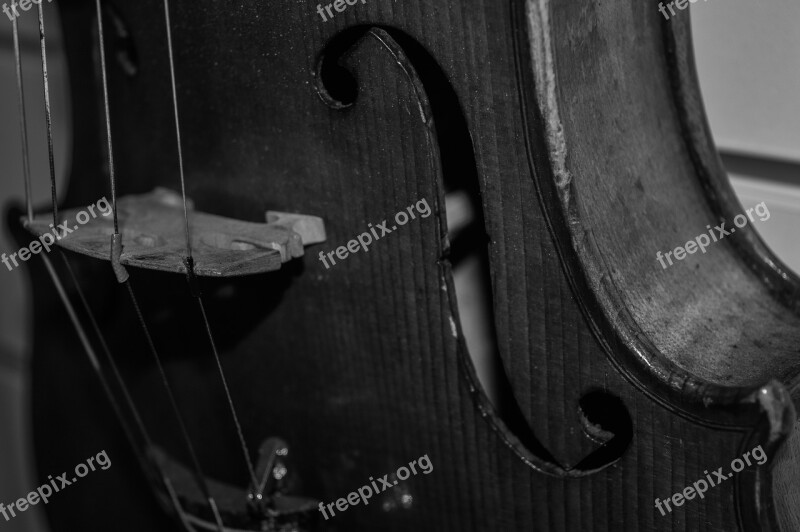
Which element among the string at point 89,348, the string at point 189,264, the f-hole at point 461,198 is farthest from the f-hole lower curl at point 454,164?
the string at point 89,348

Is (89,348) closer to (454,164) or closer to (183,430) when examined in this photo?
(183,430)

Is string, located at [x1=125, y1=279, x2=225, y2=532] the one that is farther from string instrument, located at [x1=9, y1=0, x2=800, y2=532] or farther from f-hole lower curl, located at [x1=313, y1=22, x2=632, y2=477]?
f-hole lower curl, located at [x1=313, y1=22, x2=632, y2=477]

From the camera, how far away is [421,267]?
1.73 feet

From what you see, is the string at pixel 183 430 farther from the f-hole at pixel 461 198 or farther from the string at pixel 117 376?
the f-hole at pixel 461 198

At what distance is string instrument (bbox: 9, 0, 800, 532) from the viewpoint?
0.46 metres

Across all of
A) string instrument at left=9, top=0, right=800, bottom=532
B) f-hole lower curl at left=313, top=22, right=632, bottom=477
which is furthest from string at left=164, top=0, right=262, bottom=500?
f-hole lower curl at left=313, top=22, right=632, bottom=477

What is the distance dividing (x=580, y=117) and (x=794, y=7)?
265 millimetres

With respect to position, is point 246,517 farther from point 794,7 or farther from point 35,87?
point 35,87

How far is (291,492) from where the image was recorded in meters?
0.65

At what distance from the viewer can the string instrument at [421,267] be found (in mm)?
460

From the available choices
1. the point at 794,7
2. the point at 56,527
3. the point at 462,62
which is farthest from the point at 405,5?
the point at 56,527

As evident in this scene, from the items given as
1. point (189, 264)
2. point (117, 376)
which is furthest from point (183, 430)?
point (189, 264)

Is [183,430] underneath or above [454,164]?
underneath

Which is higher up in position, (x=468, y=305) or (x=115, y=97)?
(x=115, y=97)
